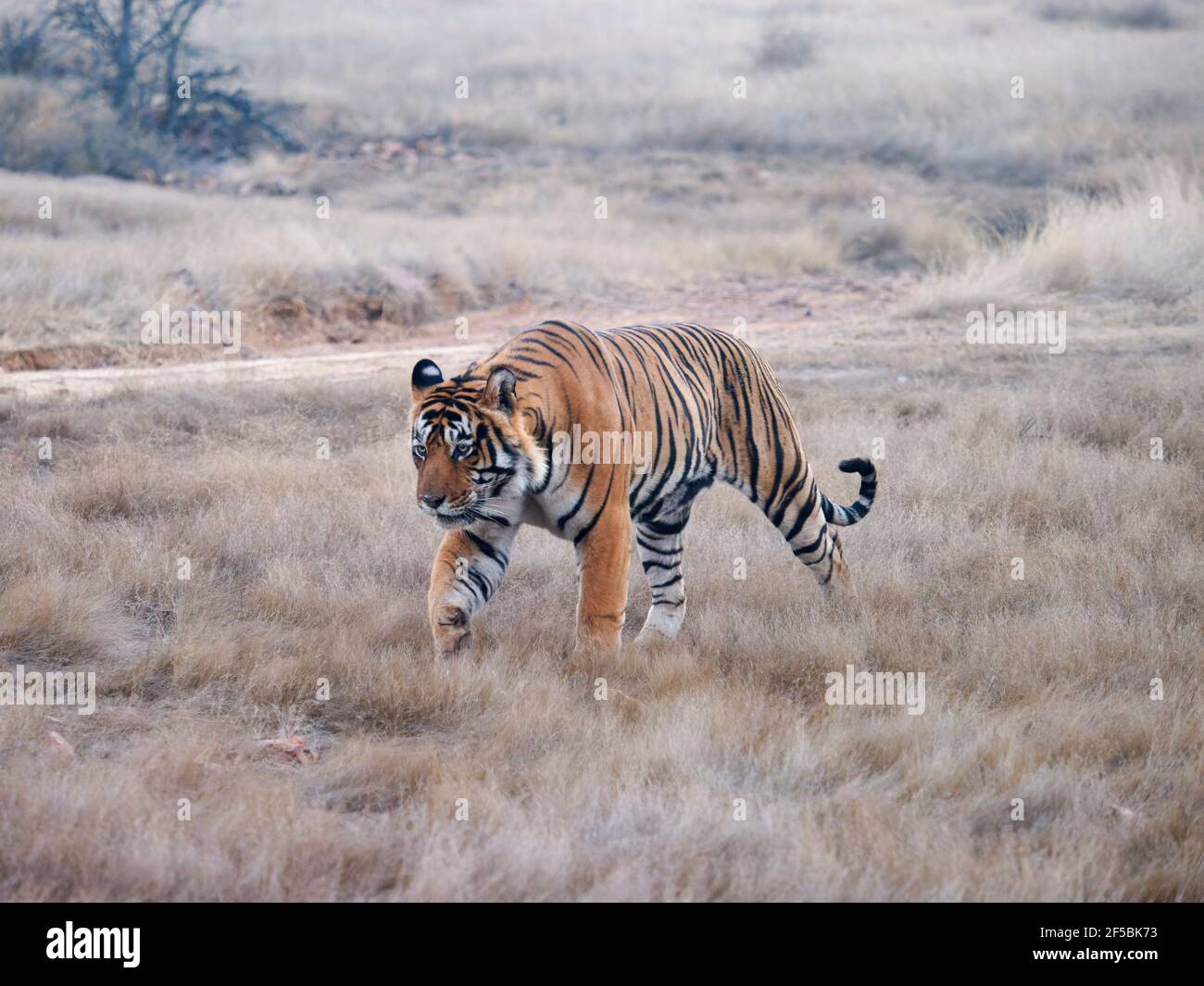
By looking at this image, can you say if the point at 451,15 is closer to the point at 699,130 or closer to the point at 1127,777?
the point at 699,130

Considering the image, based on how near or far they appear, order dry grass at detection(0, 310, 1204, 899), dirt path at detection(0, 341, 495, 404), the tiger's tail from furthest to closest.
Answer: dirt path at detection(0, 341, 495, 404) → the tiger's tail → dry grass at detection(0, 310, 1204, 899)

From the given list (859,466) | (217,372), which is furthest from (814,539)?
(217,372)

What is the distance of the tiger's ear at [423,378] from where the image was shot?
5.25 m

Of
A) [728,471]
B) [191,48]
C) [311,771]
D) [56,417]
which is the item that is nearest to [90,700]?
[311,771]

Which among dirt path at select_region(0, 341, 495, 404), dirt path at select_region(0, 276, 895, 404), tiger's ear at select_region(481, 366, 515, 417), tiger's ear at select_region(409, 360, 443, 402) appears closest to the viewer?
tiger's ear at select_region(481, 366, 515, 417)

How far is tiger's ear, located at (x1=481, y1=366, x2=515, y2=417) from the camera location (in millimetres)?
4930

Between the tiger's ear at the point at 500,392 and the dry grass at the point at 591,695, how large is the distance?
1070 mm

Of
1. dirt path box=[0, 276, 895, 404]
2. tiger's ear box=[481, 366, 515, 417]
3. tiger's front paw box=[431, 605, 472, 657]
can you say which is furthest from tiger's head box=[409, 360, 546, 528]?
dirt path box=[0, 276, 895, 404]

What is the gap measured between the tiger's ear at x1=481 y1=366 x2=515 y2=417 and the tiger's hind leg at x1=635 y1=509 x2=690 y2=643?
4.71 feet

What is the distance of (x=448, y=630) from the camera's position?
17.6 feet

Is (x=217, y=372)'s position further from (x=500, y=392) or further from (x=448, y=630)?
(x=500, y=392)

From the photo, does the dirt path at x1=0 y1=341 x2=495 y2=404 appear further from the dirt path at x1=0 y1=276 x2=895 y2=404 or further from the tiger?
the tiger

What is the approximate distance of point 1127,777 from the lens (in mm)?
4383

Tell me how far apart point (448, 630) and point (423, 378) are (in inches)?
41.3
